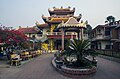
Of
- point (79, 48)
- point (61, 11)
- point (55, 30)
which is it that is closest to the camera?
point (79, 48)

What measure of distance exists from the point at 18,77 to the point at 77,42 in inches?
191

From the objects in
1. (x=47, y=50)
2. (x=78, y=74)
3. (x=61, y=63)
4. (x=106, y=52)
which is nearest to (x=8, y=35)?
(x=61, y=63)

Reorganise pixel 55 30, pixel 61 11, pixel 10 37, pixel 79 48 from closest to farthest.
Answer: pixel 79 48
pixel 10 37
pixel 55 30
pixel 61 11

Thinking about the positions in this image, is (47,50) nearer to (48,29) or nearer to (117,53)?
(48,29)

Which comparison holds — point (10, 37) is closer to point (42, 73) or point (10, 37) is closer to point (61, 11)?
point (42, 73)

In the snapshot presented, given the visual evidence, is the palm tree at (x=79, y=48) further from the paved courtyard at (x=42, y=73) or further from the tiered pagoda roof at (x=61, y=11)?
the tiered pagoda roof at (x=61, y=11)

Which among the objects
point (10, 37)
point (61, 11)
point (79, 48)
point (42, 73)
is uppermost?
point (61, 11)

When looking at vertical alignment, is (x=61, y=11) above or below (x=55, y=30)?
above

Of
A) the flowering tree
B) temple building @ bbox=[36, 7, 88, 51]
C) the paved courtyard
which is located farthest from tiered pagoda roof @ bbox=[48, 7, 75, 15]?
the paved courtyard

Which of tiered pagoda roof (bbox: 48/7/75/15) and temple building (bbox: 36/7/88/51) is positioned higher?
tiered pagoda roof (bbox: 48/7/75/15)

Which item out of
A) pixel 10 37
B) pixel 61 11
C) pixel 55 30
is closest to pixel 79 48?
pixel 10 37

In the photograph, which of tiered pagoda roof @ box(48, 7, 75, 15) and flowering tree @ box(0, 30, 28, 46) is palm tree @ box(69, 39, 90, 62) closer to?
flowering tree @ box(0, 30, 28, 46)

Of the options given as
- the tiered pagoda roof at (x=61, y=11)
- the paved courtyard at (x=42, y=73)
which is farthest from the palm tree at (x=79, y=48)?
the tiered pagoda roof at (x=61, y=11)

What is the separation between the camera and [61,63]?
12891 mm
